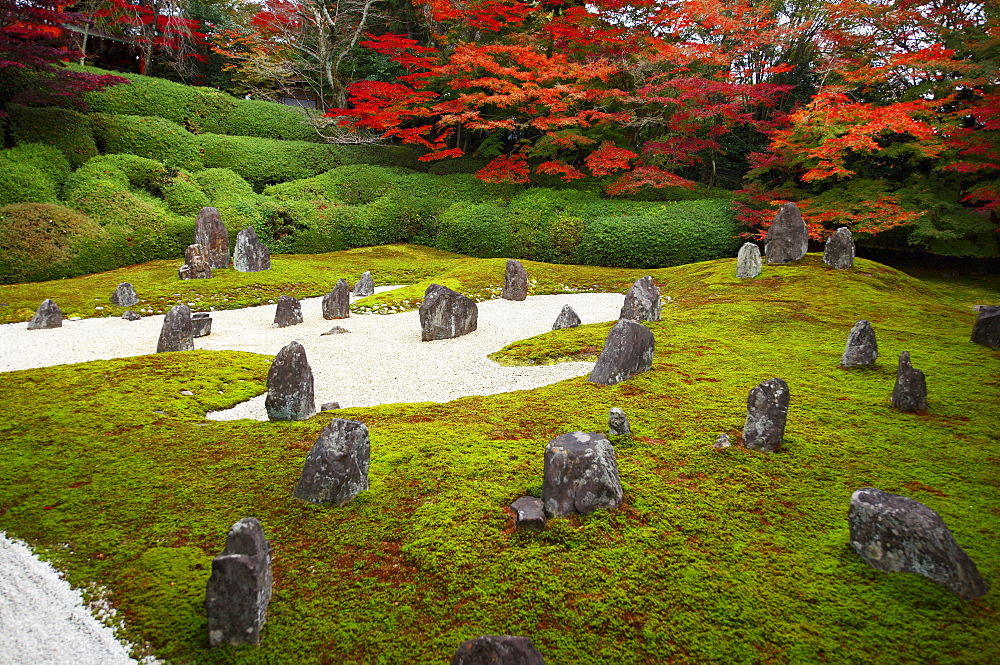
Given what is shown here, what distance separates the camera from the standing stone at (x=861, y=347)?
6.34 meters

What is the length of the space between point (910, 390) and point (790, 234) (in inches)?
360

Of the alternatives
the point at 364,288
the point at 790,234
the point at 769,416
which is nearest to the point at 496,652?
the point at 769,416

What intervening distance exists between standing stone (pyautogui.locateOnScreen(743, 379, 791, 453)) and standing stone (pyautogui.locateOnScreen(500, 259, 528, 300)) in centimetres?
942

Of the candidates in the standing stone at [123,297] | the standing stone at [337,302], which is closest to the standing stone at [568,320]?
the standing stone at [337,302]

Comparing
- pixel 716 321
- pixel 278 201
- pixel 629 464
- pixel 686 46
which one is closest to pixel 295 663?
pixel 629 464

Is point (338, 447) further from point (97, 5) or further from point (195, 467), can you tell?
point (97, 5)

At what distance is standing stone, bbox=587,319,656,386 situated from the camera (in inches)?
247

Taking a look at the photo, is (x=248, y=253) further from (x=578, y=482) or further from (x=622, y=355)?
(x=578, y=482)

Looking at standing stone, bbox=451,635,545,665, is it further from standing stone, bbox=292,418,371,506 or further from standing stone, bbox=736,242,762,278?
standing stone, bbox=736,242,762,278

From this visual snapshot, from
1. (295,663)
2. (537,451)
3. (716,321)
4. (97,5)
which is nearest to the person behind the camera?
(295,663)

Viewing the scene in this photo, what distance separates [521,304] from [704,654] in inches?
427

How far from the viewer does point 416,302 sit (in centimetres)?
1306

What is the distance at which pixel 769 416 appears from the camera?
4.25 metres

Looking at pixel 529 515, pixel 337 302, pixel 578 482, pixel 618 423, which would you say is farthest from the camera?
pixel 337 302
